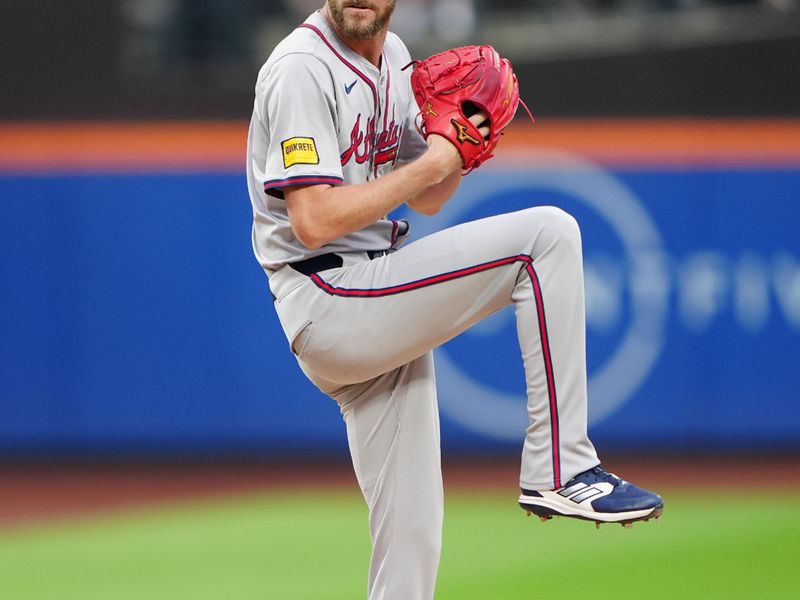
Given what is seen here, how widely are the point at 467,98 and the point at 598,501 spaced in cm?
104

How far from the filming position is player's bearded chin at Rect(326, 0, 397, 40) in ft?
10.2

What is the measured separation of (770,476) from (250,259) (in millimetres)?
3101

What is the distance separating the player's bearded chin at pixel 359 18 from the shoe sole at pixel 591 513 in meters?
1.26

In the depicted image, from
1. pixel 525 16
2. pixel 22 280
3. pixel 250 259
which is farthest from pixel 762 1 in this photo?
pixel 22 280

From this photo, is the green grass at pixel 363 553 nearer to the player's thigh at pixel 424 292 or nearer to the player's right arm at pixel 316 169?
the player's thigh at pixel 424 292

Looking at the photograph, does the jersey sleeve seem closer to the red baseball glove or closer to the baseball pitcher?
the baseball pitcher

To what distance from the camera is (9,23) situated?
666 centimetres

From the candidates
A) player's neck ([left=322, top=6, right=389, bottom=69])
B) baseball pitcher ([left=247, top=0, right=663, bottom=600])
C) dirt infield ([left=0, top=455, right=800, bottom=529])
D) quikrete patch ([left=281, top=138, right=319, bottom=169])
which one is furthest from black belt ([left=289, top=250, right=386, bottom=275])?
dirt infield ([left=0, top=455, right=800, bottom=529])

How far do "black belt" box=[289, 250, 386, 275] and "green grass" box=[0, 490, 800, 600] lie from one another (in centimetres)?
185

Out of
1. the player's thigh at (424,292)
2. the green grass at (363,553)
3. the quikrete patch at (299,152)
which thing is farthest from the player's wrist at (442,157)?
the green grass at (363,553)

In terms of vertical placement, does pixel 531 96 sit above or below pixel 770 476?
above

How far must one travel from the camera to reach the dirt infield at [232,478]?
623cm

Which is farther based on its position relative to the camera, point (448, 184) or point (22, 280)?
point (22, 280)

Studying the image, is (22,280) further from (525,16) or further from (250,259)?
(525,16)
